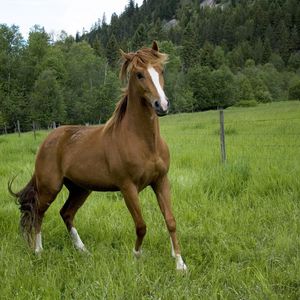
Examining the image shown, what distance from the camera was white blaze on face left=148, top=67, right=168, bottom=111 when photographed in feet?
11.4

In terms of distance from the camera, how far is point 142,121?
13.5ft

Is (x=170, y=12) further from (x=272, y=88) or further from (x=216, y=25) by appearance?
(x=272, y=88)

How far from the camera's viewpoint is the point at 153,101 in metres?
3.62

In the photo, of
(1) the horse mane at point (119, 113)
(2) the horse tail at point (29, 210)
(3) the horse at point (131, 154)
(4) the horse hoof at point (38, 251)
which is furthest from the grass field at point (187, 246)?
(1) the horse mane at point (119, 113)

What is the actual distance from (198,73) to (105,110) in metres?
24.8

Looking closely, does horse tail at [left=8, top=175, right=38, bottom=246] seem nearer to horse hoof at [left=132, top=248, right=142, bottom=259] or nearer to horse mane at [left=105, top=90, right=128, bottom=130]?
horse hoof at [left=132, top=248, right=142, bottom=259]

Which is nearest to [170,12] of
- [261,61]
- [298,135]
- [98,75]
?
[261,61]

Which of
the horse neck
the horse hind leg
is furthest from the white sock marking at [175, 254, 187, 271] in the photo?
the horse hind leg

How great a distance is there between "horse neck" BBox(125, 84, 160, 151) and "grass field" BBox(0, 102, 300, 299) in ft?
4.09

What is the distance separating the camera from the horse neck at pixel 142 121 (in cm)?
406

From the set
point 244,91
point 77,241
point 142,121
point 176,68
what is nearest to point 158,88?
point 142,121

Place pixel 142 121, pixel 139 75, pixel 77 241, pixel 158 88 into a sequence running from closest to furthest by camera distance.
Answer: pixel 158 88 → pixel 139 75 → pixel 142 121 → pixel 77 241

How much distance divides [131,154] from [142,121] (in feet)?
1.22

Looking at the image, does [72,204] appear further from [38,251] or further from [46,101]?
[46,101]
